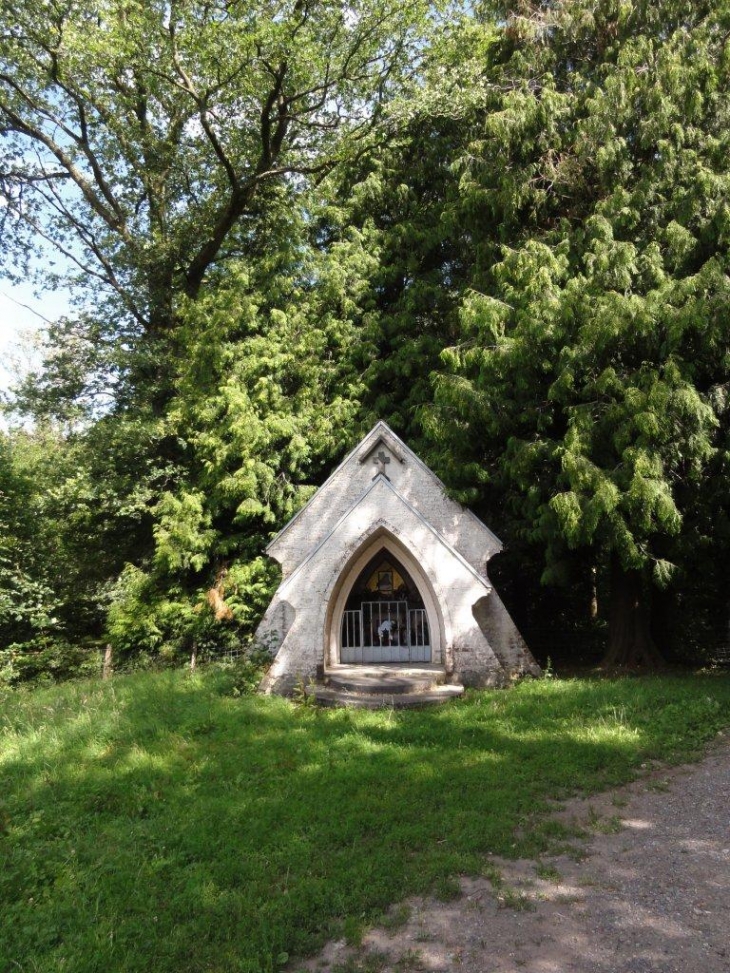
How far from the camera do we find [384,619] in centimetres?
1292

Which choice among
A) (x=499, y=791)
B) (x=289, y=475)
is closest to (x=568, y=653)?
(x=289, y=475)

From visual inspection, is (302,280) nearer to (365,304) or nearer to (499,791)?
(365,304)

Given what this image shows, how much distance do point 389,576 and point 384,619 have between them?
0.80 meters

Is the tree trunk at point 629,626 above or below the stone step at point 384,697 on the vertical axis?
→ above

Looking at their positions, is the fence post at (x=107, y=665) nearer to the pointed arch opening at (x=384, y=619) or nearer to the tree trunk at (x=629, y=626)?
the pointed arch opening at (x=384, y=619)

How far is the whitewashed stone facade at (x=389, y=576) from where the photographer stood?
11.1m

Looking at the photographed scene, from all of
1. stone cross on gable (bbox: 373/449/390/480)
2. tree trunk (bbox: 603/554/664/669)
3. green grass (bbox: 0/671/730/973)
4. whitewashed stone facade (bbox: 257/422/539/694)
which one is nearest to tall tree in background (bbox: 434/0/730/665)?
tree trunk (bbox: 603/554/664/669)

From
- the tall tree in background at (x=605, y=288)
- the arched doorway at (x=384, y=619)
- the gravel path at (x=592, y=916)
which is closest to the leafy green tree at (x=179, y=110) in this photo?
the tall tree in background at (x=605, y=288)

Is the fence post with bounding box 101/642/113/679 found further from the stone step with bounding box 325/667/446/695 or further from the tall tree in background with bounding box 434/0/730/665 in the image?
the tall tree in background with bounding box 434/0/730/665

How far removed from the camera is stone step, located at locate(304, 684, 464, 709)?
10.1 metres

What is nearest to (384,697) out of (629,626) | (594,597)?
(629,626)

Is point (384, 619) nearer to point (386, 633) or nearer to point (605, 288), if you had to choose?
point (386, 633)

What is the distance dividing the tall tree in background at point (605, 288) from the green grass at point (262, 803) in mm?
2938

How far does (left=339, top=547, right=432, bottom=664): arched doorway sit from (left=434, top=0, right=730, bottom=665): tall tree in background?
8.04ft
